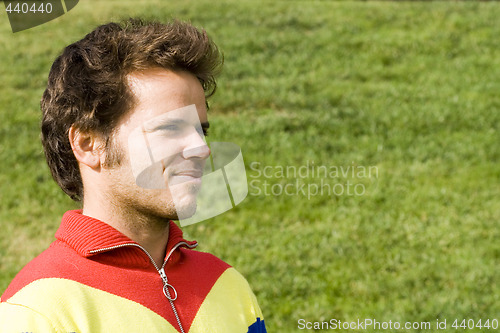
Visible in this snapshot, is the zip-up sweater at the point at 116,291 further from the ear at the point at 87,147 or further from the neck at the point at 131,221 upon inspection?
the ear at the point at 87,147

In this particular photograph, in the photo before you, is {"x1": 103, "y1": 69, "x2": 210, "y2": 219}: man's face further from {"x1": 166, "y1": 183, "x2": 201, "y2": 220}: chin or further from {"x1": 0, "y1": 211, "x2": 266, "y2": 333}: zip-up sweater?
{"x1": 0, "y1": 211, "x2": 266, "y2": 333}: zip-up sweater

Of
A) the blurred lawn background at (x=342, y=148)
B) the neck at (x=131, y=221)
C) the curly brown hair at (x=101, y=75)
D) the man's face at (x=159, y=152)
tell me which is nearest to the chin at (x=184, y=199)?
the man's face at (x=159, y=152)

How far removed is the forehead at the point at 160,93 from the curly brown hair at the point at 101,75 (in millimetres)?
24

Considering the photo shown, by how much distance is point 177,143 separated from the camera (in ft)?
5.86

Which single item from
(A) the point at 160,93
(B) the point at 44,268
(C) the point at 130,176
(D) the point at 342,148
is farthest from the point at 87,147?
(D) the point at 342,148

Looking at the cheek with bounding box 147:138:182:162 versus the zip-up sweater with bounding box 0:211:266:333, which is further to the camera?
the cheek with bounding box 147:138:182:162

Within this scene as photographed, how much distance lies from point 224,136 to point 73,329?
17.3 ft

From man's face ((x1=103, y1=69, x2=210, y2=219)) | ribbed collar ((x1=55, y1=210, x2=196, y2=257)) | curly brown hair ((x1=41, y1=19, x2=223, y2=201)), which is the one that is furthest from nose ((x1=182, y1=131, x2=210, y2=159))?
ribbed collar ((x1=55, y1=210, x2=196, y2=257))

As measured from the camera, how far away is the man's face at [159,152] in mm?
1762

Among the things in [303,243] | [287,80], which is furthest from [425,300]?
[287,80]

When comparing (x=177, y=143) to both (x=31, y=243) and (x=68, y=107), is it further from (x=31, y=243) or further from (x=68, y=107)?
(x=31, y=243)

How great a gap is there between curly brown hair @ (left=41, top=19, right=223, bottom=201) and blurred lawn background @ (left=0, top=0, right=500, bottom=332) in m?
1.60

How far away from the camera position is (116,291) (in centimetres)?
170

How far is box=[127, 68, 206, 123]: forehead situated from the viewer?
1771 millimetres
